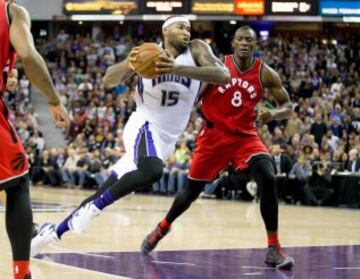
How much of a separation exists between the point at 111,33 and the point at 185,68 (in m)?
27.0

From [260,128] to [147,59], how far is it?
13513 mm

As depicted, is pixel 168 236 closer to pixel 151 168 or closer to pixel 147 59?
pixel 151 168

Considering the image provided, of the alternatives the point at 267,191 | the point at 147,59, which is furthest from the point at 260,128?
the point at 147,59

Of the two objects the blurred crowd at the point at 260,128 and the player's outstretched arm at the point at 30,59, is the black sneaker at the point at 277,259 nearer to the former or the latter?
the player's outstretched arm at the point at 30,59

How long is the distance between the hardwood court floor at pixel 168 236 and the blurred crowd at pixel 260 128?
1.31m

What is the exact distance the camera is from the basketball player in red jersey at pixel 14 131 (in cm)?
494

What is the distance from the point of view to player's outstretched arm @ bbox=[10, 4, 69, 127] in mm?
4914

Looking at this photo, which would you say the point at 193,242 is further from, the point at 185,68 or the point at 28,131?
the point at 28,131

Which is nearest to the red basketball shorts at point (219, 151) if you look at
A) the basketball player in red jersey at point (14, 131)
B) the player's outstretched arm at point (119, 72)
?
the player's outstretched arm at point (119, 72)

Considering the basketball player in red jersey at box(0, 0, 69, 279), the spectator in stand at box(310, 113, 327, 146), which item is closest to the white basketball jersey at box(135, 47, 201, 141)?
the basketball player in red jersey at box(0, 0, 69, 279)

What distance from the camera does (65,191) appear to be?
69.4 feet

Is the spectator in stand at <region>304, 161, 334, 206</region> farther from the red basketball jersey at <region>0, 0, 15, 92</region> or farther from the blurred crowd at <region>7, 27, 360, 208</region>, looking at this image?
the red basketball jersey at <region>0, 0, 15, 92</region>

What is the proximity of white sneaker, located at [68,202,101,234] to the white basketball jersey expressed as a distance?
90 centimetres

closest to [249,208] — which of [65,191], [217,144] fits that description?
[65,191]
